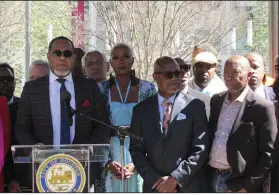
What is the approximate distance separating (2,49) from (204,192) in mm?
2811

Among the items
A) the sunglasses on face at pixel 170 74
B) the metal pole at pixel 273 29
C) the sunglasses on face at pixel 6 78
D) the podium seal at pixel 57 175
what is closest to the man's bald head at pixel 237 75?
the sunglasses on face at pixel 170 74

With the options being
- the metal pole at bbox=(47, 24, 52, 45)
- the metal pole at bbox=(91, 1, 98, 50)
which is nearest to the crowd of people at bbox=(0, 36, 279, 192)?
the metal pole at bbox=(47, 24, 52, 45)

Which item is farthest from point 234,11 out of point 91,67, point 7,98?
point 7,98

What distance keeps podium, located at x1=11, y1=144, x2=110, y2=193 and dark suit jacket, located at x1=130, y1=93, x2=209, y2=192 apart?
707 millimetres

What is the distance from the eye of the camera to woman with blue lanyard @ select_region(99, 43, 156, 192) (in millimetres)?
5246

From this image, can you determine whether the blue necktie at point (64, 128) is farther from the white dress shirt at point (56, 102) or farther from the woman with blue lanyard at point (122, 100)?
the woman with blue lanyard at point (122, 100)

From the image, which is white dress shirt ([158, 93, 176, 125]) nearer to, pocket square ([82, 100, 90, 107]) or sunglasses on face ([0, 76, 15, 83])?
pocket square ([82, 100, 90, 107])

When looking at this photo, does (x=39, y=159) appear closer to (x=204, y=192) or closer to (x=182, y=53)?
(x=204, y=192)

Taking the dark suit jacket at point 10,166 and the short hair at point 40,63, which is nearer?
the dark suit jacket at point 10,166

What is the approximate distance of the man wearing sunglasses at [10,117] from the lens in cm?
488

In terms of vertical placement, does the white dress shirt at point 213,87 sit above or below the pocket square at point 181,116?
above

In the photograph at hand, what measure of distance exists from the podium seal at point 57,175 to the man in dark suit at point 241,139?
1.20 metres

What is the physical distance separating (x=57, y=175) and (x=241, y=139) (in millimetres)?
1402

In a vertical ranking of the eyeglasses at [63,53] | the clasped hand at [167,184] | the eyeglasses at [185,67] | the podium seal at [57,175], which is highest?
the eyeglasses at [63,53]
